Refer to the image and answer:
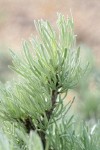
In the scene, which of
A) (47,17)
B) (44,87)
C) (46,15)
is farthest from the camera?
(46,15)

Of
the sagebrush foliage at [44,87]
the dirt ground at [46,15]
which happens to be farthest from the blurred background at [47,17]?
the sagebrush foliage at [44,87]

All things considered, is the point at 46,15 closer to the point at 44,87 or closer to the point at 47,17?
the point at 47,17

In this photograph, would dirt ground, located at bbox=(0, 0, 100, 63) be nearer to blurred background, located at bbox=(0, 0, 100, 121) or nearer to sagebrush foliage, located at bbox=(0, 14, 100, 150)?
blurred background, located at bbox=(0, 0, 100, 121)

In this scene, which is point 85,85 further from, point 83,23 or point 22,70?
point 83,23

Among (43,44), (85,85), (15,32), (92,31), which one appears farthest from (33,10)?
(43,44)

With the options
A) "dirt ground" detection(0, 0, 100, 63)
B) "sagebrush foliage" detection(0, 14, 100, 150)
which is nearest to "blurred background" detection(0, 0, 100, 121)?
"dirt ground" detection(0, 0, 100, 63)

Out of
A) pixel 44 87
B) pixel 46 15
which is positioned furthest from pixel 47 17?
pixel 44 87
